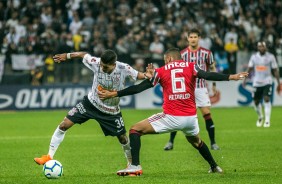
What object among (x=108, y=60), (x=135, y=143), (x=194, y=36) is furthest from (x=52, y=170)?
(x=194, y=36)

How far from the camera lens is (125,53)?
27.9 meters

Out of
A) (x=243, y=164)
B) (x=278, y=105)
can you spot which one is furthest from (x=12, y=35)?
(x=243, y=164)

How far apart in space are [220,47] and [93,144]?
1273 centimetres

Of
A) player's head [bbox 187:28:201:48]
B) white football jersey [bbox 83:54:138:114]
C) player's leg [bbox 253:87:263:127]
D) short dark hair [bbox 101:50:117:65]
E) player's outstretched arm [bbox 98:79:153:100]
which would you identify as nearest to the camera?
player's outstretched arm [bbox 98:79:153:100]

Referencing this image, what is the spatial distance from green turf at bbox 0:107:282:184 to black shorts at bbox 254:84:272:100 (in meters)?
0.95

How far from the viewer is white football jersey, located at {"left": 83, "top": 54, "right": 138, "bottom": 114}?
1184 centimetres

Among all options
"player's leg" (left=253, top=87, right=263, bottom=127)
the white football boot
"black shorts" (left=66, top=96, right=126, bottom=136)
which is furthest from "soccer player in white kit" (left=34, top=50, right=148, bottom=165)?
"player's leg" (left=253, top=87, right=263, bottom=127)

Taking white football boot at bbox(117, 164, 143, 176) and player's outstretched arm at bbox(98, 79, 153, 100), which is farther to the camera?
white football boot at bbox(117, 164, 143, 176)

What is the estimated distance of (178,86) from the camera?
11078 millimetres

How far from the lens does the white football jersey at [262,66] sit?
20625 mm

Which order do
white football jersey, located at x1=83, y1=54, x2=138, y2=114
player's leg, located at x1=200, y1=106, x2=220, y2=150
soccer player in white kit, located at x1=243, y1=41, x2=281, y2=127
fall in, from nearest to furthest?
1. white football jersey, located at x1=83, y1=54, x2=138, y2=114
2. player's leg, located at x1=200, y1=106, x2=220, y2=150
3. soccer player in white kit, located at x1=243, y1=41, x2=281, y2=127

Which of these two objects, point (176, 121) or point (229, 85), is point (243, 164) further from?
point (229, 85)

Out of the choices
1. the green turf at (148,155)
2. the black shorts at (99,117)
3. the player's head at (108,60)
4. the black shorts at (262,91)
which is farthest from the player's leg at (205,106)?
the black shorts at (262,91)

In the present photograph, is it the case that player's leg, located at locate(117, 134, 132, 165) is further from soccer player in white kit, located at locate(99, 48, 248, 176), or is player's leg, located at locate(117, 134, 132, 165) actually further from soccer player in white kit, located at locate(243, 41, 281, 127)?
soccer player in white kit, located at locate(243, 41, 281, 127)
